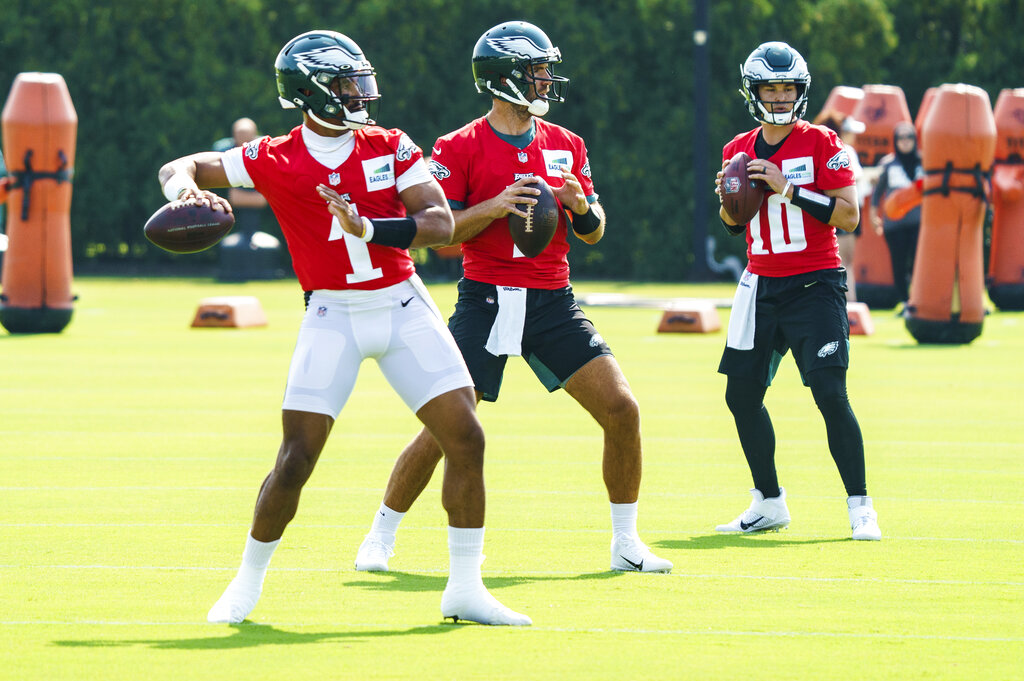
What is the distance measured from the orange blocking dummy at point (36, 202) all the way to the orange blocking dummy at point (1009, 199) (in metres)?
12.5

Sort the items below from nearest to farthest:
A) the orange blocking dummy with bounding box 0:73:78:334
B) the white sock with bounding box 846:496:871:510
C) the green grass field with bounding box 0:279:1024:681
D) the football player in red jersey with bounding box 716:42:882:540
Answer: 1. the green grass field with bounding box 0:279:1024:681
2. the white sock with bounding box 846:496:871:510
3. the football player in red jersey with bounding box 716:42:882:540
4. the orange blocking dummy with bounding box 0:73:78:334

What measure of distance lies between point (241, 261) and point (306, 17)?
5676mm

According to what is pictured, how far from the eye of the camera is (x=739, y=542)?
24.9 ft

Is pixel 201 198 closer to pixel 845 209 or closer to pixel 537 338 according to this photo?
pixel 537 338

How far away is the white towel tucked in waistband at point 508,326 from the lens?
7031mm

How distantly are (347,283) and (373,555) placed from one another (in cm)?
142

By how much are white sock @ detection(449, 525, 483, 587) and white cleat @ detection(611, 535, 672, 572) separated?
1.13 m

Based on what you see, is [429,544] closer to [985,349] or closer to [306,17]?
[985,349]

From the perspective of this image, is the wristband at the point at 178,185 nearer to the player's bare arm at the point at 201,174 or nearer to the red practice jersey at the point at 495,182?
the player's bare arm at the point at 201,174

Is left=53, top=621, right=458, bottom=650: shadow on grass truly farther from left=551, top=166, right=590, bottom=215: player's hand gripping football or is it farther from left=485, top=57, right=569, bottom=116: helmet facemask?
left=485, top=57, right=569, bottom=116: helmet facemask

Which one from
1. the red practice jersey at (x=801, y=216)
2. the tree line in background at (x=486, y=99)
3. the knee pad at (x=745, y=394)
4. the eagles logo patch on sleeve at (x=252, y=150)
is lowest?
the tree line in background at (x=486, y=99)

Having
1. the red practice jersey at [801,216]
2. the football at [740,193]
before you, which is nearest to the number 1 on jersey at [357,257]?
the football at [740,193]

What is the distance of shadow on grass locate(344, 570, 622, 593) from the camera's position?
656 cm

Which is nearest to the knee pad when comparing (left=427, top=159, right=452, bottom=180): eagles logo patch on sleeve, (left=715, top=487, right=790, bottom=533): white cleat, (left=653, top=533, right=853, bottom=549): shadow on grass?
(left=715, top=487, right=790, bottom=533): white cleat
